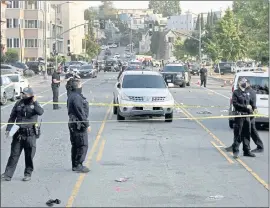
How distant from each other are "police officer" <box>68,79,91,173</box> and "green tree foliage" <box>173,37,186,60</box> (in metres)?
87.6

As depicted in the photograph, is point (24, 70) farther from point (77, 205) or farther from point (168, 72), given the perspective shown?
point (77, 205)

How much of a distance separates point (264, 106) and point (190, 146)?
3780mm

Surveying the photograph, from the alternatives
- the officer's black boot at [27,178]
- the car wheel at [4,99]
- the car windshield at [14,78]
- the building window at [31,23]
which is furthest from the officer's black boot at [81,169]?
the building window at [31,23]

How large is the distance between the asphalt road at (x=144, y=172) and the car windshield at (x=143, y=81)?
2717mm

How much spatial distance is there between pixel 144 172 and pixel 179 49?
9020cm

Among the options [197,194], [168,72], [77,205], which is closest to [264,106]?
[197,194]

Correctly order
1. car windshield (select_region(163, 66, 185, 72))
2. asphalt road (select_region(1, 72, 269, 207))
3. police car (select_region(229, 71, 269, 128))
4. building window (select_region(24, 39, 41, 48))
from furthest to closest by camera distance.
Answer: building window (select_region(24, 39, 41, 48))
car windshield (select_region(163, 66, 185, 72))
police car (select_region(229, 71, 269, 128))
asphalt road (select_region(1, 72, 269, 207))

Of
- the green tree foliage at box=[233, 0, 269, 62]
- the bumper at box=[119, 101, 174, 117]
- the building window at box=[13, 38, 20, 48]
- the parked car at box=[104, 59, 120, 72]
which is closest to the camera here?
the bumper at box=[119, 101, 174, 117]

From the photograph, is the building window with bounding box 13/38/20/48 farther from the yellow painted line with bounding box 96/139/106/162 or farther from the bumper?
the yellow painted line with bounding box 96/139/106/162

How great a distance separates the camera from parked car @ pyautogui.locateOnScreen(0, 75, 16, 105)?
2623 centimetres

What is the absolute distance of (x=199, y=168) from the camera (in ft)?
36.7

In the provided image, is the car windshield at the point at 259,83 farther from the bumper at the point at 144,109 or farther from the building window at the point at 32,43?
the building window at the point at 32,43

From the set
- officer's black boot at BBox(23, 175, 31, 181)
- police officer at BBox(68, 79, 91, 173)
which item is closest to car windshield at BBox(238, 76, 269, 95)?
police officer at BBox(68, 79, 91, 173)

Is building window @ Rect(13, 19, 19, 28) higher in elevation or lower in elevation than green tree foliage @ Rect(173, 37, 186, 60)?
higher
